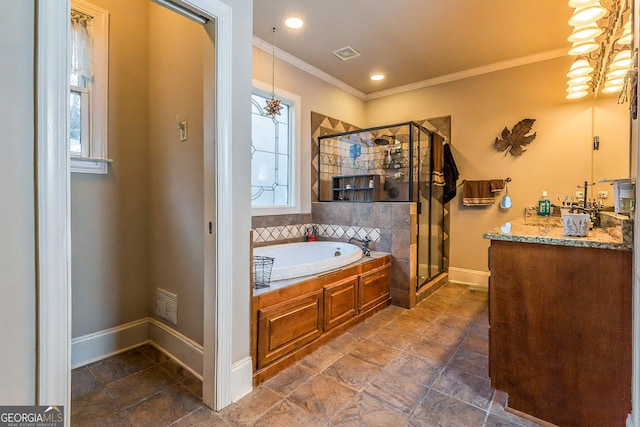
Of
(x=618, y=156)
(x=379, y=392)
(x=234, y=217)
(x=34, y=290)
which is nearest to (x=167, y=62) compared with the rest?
(x=234, y=217)

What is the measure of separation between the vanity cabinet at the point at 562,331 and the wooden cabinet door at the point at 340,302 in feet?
3.73

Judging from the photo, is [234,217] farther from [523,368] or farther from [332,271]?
[523,368]

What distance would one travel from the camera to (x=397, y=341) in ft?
7.86

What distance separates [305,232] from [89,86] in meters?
2.45

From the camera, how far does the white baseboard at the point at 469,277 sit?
12.4 ft

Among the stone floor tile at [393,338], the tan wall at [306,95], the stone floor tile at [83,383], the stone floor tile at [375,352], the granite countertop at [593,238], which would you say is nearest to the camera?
the granite countertop at [593,238]

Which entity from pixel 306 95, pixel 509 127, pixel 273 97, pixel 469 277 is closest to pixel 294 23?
pixel 273 97

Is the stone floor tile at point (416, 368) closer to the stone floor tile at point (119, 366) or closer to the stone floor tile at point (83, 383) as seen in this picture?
the stone floor tile at point (119, 366)

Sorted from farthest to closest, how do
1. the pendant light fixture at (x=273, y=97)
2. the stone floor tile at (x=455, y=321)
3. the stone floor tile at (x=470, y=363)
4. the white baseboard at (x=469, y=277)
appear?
1. the white baseboard at (x=469, y=277)
2. the pendant light fixture at (x=273, y=97)
3. the stone floor tile at (x=455, y=321)
4. the stone floor tile at (x=470, y=363)

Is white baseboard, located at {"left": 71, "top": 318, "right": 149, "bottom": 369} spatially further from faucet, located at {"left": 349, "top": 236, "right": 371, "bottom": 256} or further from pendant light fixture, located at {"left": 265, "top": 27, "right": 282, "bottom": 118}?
pendant light fixture, located at {"left": 265, "top": 27, "right": 282, "bottom": 118}

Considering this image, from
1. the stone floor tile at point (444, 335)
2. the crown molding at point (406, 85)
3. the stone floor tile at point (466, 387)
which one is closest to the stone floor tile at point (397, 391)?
the stone floor tile at point (466, 387)

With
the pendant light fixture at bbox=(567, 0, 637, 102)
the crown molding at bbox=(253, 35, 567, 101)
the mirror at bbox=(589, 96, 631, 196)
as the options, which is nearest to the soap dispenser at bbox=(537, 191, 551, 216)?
the mirror at bbox=(589, 96, 631, 196)

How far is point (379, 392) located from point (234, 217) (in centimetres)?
132
